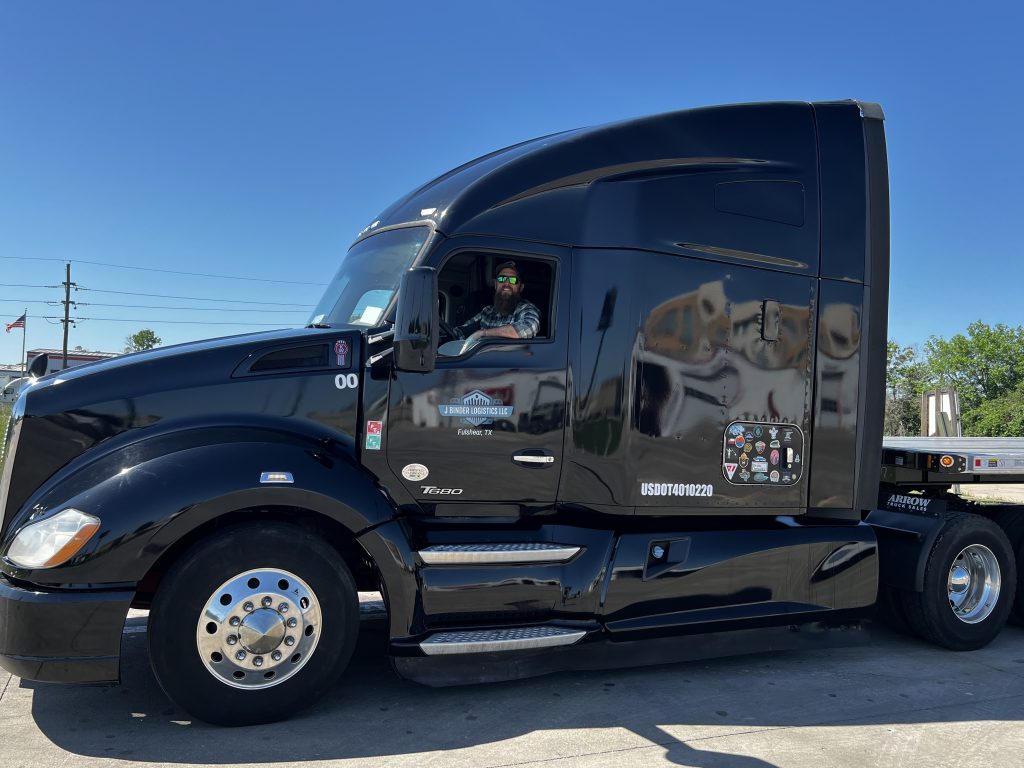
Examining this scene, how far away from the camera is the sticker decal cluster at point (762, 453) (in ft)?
17.2

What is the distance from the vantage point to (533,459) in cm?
482

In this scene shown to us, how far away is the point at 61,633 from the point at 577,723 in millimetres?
2483

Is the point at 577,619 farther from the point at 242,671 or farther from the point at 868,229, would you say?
the point at 868,229

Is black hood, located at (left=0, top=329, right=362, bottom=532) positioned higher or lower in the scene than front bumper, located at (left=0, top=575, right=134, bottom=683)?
higher

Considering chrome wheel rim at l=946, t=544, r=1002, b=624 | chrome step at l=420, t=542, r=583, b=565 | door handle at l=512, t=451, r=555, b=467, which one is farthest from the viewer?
chrome wheel rim at l=946, t=544, r=1002, b=624

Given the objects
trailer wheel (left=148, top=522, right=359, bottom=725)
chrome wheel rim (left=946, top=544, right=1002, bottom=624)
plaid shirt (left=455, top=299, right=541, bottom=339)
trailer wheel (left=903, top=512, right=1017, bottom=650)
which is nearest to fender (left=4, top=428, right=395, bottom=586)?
trailer wheel (left=148, top=522, right=359, bottom=725)

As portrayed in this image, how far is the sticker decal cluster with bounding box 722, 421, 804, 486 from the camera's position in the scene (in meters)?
5.24

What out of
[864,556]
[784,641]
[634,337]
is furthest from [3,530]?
→ [864,556]

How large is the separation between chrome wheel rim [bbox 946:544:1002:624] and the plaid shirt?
3662mm

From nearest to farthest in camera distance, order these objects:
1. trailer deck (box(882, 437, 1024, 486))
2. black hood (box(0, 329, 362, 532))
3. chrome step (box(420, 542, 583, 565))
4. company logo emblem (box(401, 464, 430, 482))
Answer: black hood (box(0, 329, 362, 532))
chrome step (box(420, 542, 583, 565))
company logo emblem (box(401, 464, 430, 482))
trailer deck (box(882, 437, 1024, 486))

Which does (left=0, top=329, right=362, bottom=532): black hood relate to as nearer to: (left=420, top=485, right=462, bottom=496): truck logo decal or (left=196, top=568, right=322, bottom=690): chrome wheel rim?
(left=420, top=485, right=462, bottom=496): truck logo decal

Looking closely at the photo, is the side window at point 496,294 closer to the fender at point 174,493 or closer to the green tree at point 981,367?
the fender at point 174,493

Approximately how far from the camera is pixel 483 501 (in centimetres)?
479

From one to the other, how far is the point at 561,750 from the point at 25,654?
2.46 meters
